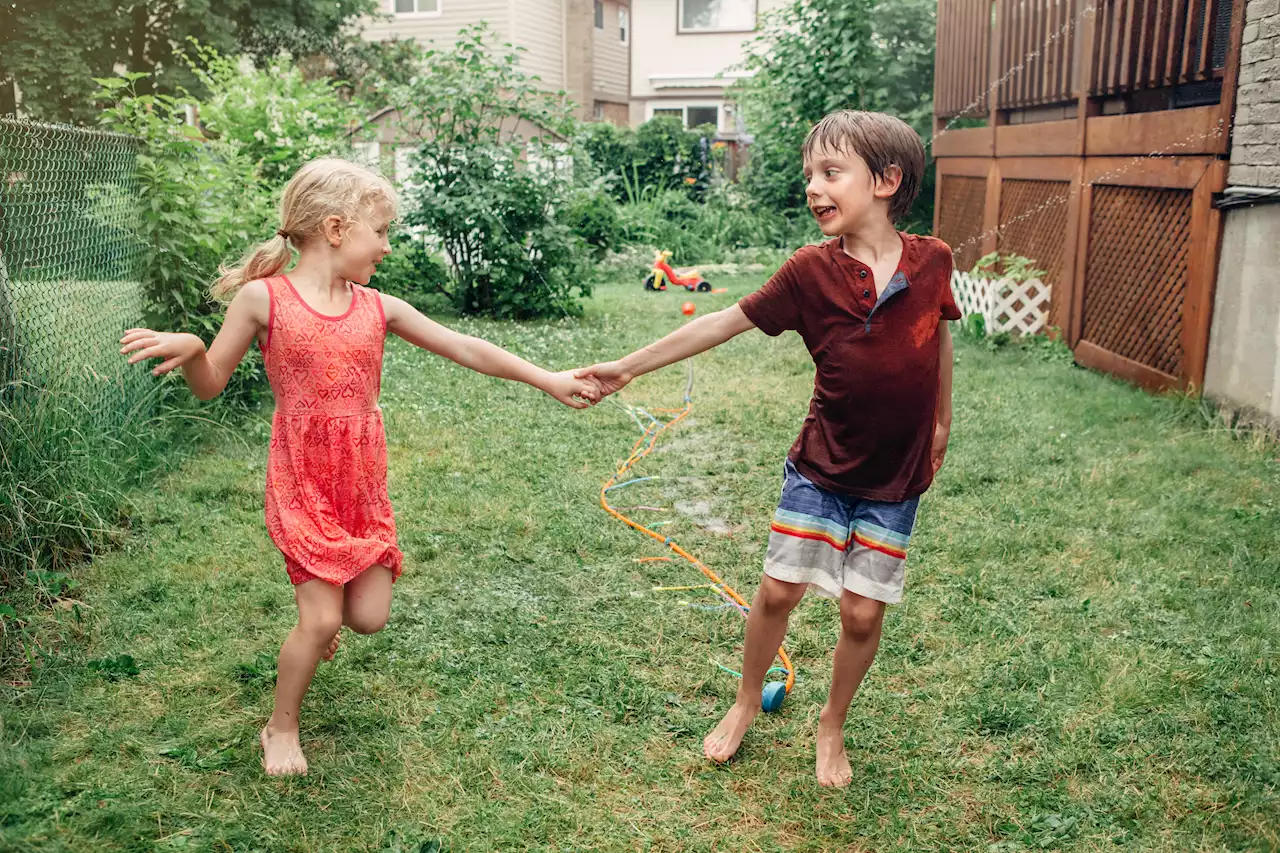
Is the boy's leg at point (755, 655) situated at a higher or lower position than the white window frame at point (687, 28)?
lower

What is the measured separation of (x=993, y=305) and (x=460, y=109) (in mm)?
4906

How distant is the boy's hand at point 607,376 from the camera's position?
3151 millimetres

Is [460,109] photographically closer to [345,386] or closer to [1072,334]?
[1072,334]

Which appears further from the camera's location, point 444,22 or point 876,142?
point 444,22

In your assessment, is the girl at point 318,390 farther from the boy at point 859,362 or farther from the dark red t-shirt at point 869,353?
the dark red t-shirt at point 869,353

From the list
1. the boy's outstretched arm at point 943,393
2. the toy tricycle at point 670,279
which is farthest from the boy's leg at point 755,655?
the toy tricycle at point 670,279

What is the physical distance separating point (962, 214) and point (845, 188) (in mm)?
8933

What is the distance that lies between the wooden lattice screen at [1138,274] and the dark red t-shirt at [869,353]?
4709mm

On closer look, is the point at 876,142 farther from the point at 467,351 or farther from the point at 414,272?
the point at 414,272

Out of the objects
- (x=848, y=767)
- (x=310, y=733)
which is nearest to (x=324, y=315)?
(x=310, y=733)

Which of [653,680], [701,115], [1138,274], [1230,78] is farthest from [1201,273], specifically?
[701,115]

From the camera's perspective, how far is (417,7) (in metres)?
23.1

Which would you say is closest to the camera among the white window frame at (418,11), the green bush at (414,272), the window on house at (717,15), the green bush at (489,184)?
the green bush at (489,184)

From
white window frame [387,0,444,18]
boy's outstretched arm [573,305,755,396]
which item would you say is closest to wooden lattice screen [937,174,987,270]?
boy's outstretched arm [573,305,755,396]
